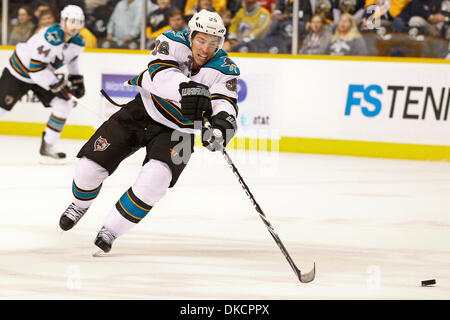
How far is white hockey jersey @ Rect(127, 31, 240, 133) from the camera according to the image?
3363mm

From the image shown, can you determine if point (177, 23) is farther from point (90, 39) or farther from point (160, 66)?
point (160, 66)

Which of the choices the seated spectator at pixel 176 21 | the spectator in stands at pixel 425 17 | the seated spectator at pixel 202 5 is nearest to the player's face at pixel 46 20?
the seated spectator at pixel 176 21

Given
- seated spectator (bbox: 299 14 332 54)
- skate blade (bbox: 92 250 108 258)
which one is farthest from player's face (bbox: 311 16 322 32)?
skate blade (bbox: 92 250 108 258)

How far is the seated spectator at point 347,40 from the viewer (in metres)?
7.47

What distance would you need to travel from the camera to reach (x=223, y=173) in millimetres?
6289

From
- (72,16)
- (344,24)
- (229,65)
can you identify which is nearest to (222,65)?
(229,65)

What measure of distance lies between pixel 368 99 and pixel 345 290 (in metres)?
Answer: 4.58

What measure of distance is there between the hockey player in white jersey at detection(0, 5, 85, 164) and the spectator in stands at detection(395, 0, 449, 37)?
280 cm

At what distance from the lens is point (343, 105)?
746 centimetres

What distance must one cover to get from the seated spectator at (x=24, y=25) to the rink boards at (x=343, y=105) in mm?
1390

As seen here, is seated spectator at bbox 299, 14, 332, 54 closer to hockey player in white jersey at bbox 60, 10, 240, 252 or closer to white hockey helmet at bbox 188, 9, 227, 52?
hockey player in white jersey at bbox 60, 10, 240, 252

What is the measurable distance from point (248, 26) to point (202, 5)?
502 millimetres
